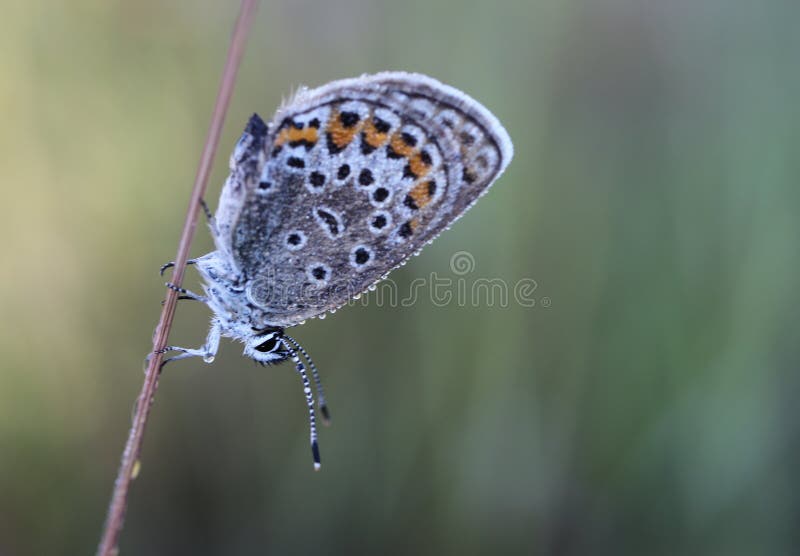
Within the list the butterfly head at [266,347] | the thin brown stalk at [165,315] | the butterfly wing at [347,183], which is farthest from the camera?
the butterfly head at [266,347]

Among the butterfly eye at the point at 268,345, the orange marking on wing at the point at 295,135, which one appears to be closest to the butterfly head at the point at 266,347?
the butterfly eye at the point at 268,345

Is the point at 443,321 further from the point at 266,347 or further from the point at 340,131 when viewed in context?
the point at 340,131

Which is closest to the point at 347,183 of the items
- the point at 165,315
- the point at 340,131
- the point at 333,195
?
the point at 333,195

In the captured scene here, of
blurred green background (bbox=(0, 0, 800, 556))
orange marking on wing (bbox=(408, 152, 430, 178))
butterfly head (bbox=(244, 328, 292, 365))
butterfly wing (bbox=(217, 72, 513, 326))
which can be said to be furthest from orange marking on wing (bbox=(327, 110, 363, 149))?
blurred green background (bbox=(0, 0, 800, 556))

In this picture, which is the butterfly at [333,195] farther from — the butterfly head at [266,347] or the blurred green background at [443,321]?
the blurred green background at [443,321]

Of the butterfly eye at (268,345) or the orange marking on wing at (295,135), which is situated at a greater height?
the orange marking on wing at (295,135)

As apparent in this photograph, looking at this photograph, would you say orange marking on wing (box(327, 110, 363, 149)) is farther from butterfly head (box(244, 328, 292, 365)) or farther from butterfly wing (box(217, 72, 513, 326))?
butterfly head (box(244, 328, 292, 365))

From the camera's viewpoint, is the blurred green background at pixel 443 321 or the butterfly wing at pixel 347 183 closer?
the butterfly wing at pixel 347 183

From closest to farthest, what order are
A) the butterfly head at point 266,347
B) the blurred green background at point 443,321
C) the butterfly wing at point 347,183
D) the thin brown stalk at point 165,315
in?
1. the thin brown stalk at point 165,315
2. the butterfly wing at point 347,183
3. the butterfly head at point 266,347
4. the blurred green background at point 443,321
